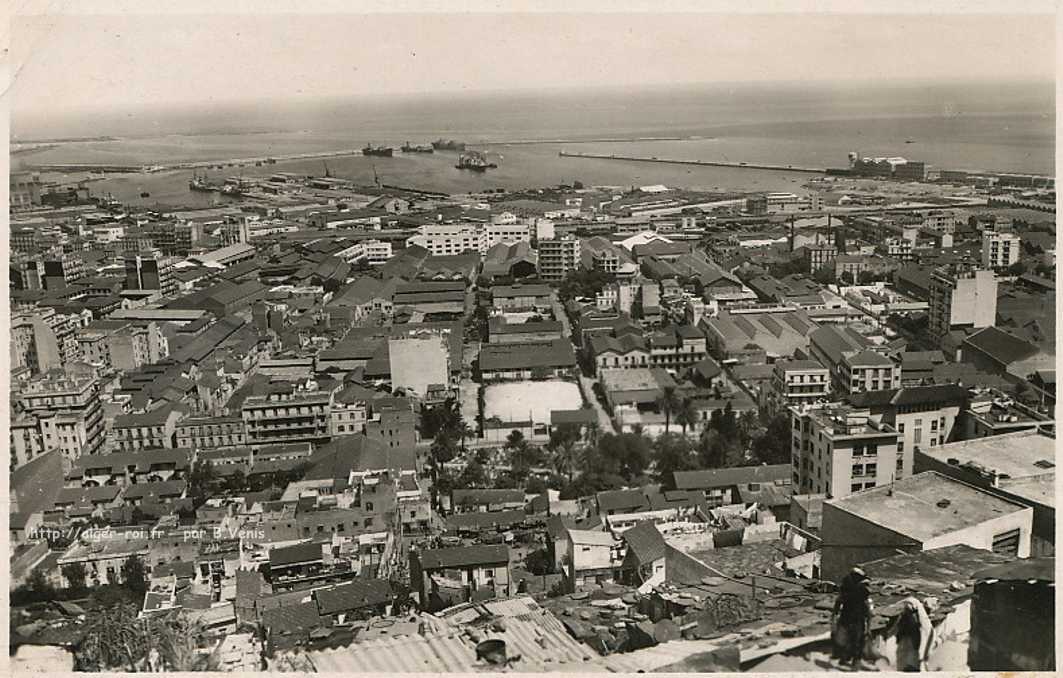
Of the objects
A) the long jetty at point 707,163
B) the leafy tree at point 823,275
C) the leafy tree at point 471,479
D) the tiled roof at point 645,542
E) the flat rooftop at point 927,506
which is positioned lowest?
the leafy tree at point 471,479

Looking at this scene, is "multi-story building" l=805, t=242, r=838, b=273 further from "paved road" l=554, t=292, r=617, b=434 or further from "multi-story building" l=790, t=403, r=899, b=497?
"multi-story building" l=790, t=403, r=899, b=497

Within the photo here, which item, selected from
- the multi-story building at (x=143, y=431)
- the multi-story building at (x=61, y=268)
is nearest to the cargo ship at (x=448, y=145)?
the multi-story building at (x=61, y=268)

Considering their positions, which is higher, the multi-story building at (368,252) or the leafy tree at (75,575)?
the multi-story building at (368,252)

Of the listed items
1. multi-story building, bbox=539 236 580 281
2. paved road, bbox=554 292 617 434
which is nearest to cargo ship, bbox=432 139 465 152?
multi-story building, bbox=539 236 580 281

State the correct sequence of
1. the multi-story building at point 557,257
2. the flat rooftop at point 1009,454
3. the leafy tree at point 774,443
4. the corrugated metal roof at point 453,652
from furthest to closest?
the multi-story building at point 557,257
the leafy tree at point 774,443
the flat rooftop at point 1009,454
the corrugated metal roof at point 453,652

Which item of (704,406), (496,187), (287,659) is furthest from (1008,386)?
(496,187)

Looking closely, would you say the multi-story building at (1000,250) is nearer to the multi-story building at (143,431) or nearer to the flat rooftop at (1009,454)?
the flat rooftop at (1009,454)

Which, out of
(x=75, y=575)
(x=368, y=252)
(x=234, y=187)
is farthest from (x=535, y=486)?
(x=234, y=187)

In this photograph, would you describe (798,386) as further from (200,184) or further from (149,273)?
(200,184)
